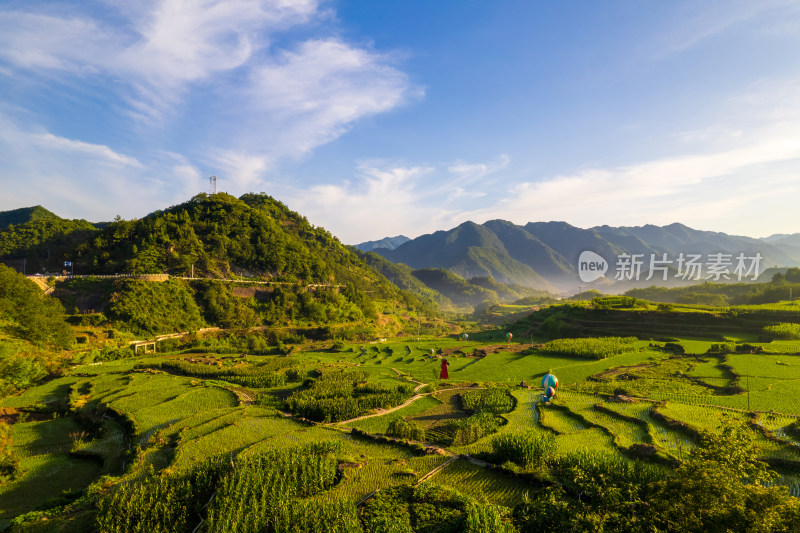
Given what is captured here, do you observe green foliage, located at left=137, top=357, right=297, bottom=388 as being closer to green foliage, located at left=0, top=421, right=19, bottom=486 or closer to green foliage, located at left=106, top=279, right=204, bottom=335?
green foliage, located at left=106, top=279, right=204, bottom=335

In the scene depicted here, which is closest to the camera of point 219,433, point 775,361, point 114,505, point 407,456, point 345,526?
point 345,526

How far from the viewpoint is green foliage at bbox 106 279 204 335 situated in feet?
180

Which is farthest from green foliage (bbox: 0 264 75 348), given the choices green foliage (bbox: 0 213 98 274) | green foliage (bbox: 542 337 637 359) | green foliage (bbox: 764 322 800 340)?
green foliage (bbox: 764 322 800 340)

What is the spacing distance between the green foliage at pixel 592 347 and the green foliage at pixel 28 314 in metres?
61.8

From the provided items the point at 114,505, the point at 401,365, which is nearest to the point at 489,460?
the point at 114,505

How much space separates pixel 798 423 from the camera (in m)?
20.8

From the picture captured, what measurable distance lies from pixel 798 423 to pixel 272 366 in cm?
4712

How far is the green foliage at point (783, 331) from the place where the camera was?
46.6 metres

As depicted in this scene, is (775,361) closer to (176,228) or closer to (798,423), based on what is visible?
(798,423)

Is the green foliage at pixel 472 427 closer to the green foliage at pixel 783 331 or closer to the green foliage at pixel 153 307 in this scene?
the green foliage at pixel 783 331

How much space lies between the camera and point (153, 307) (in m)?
58.9

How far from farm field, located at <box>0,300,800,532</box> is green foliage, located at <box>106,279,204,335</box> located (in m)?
12.7

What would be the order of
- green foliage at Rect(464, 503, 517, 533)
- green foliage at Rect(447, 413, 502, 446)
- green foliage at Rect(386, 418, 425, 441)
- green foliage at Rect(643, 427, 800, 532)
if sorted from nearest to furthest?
green foliage at Rect(643, 427, 800, 532) < green foliage at Rect(464, 503, 517, 533) < green foliage at Rect(447, 413, 502, 446) < green foliage at Rect(386, 418, 425, 441)

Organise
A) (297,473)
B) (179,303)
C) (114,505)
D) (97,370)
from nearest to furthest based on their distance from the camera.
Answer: (114,505) < (297,473) < (97,370) < (179,303)
